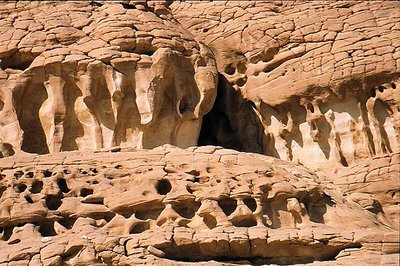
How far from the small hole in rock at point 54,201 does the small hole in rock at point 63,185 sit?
21 cm

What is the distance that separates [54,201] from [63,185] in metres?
0.40

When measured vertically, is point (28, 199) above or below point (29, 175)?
below

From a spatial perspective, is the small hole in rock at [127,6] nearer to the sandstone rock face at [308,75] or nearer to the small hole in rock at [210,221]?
the sandstone rock face at [308,75]

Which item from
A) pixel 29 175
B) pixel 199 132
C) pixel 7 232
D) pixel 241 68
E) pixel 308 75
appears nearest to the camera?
pixel 7 232

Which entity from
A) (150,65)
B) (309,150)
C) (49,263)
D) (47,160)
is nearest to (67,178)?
(47,160)

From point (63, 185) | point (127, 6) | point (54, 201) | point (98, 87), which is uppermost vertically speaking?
point (127, 6)

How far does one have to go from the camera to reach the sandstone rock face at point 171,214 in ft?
60.5

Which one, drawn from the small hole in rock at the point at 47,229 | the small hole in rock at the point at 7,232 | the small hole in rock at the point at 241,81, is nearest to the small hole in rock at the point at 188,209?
the small hole in rock at the point at 47,229

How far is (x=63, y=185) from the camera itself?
19750mm

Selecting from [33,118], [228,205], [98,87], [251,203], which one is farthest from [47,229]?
[98,87]

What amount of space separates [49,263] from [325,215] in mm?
5119

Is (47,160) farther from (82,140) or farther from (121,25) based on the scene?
(121,25)

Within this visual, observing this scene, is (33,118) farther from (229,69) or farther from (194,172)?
(229,69)

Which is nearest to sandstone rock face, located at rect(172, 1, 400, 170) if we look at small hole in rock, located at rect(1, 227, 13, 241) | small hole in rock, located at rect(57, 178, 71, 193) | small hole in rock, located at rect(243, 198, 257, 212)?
small hole in rock, located at rect(243, 198, 257, 212)
